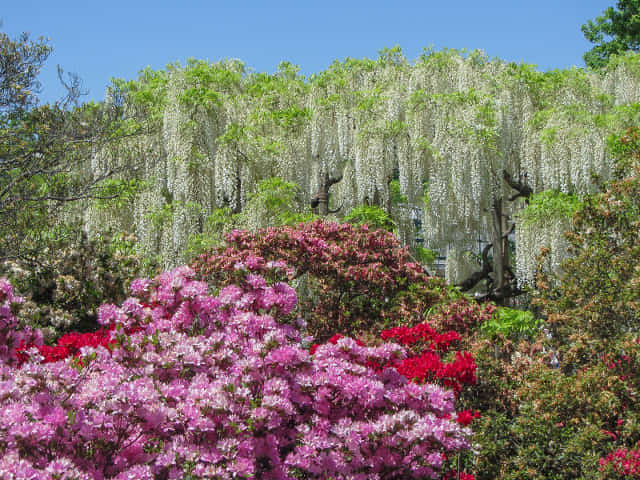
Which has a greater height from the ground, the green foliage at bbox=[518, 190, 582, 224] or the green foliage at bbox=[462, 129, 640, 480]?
the green foliage at bbox=[518, 190, 582, 224]

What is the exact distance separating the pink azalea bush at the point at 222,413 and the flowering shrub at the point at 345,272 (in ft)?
11.9

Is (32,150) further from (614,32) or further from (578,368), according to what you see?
(614,32)

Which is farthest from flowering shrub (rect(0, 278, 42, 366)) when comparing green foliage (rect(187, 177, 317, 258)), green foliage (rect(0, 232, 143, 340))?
green foliage (rect(187, 177, 317, 258))

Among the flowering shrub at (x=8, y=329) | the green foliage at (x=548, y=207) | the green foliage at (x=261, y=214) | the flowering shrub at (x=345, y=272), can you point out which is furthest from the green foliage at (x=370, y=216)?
the flowering shrub at (x=8, y=329)

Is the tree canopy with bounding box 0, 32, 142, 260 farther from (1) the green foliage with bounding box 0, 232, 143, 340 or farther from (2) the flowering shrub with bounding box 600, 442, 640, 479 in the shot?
(2) the flowering shrub with bounding box 600, 442, 640, 479

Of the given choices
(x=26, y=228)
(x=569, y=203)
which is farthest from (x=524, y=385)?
(x=26, y=228)

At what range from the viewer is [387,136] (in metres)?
11.2

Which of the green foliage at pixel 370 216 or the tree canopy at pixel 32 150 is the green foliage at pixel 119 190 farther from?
the green foliage at pixel 370 216

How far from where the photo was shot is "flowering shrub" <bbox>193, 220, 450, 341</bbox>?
692cm

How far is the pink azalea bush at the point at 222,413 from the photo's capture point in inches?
92.9

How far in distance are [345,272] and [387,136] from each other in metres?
5.11

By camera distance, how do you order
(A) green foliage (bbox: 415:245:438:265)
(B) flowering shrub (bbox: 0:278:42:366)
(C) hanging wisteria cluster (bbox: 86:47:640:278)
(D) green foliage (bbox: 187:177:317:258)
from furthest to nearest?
(A) green foliage (bbox: 415:245:438:265) → (C) hanging wisteria cluster (bbox: 86:47:640:278) → (D) green foliage (bbox: 187:177:317:258) → (B) flowering shrub (bbox: 0:278:42:366)

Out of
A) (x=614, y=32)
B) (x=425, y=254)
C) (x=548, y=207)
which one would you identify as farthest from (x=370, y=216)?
(x=614, y=32)

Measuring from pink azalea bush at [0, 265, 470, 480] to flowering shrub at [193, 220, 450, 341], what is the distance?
3.61 meters
